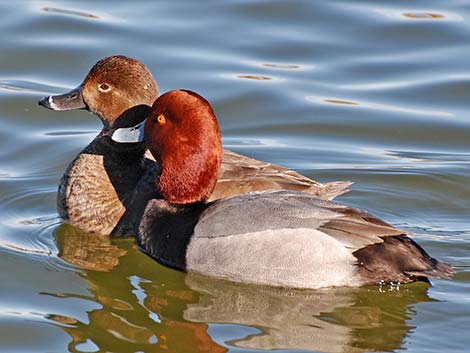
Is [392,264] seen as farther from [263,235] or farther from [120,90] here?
[120,90]

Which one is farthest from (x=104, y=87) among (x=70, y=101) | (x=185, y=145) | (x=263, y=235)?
(x=263, y=235)

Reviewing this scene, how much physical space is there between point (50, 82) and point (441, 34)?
4.63 m

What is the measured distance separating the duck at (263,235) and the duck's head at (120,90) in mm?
822

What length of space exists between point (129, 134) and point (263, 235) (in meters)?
1.70

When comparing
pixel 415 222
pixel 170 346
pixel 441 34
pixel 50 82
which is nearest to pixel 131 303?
pixel 170 346

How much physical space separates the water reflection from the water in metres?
0.01

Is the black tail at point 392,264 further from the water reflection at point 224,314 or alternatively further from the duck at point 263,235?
the water reflection at point 224,314

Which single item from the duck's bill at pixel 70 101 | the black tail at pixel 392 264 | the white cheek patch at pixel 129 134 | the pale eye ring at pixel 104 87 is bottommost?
the black tail at pixel 392 264

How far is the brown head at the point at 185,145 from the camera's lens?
825 centimetres

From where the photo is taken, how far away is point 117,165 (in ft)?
30.7

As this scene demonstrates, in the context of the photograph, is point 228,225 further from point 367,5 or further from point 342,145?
point 367,5

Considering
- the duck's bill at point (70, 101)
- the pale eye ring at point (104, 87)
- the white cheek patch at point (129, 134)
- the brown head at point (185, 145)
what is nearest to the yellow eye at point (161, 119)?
the brown head at point (185, 145)

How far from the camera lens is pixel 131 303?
7.91 metres

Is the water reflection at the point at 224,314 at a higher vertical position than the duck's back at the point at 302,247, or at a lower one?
lower
